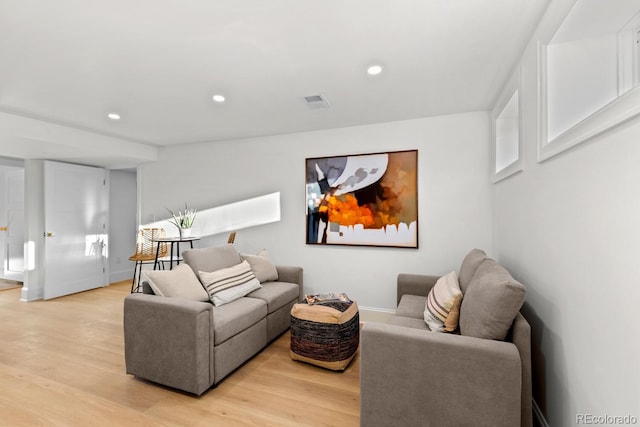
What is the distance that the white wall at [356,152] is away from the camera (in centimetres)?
326

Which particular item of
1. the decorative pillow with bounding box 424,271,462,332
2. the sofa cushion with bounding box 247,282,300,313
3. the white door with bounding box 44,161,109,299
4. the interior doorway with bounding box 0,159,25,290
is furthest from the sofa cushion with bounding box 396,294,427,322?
the interior doorway with bounding box 0,159,25,290

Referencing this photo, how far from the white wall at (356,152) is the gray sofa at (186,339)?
4.69ft

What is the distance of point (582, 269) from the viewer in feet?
4.44

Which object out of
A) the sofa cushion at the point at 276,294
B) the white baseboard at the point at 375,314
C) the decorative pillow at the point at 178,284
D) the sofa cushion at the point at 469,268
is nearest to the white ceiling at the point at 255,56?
the sofa cushion at the point at 469,268

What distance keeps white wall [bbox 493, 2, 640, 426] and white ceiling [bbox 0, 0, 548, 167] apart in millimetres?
534

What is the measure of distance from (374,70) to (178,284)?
2323mm

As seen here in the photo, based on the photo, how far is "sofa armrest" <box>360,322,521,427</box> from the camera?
1.43 meters

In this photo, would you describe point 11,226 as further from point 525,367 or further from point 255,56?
point 525,367

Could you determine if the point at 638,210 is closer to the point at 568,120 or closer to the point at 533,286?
the point at 568,120

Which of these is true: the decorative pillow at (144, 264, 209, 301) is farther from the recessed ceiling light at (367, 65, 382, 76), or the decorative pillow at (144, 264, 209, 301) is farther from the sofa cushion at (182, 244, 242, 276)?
the recessed ceiling light at (367, 65, 382, 76)

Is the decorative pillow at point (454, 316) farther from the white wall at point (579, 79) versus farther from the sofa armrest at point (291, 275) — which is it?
the sofa armrest at point (291, 275)

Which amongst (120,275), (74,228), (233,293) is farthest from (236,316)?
(120,275)

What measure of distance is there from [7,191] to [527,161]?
8.15 meters

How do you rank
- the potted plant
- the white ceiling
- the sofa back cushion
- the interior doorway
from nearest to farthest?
the white ceiling
the sofa back cushion
the potted plant
the interior doorway
